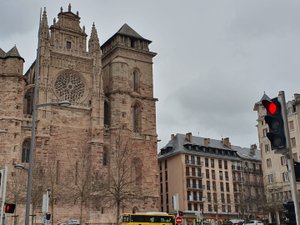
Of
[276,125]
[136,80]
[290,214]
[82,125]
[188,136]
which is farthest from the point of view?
[188,136]

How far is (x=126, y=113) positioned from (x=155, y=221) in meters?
23.7

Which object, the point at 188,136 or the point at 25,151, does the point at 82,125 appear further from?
the point at 188,136

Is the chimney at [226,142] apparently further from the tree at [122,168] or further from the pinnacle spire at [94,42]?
the pinnacle spire at [94,42]

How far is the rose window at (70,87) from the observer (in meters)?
56.8

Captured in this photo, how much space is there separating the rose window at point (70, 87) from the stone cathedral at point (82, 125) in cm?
13

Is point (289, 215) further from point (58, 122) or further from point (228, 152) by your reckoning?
point (228, 152)

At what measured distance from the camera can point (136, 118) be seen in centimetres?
6184

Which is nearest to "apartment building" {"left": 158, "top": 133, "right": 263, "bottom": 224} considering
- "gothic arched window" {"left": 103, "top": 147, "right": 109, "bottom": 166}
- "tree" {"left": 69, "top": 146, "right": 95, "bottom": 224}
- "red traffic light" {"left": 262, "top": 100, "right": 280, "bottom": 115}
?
"gothic arched window" {"left": 103, "top": 147, "right": 109, "bottom": 166}

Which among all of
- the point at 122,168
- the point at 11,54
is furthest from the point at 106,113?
the point at 11,54

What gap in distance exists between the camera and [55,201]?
166 feet

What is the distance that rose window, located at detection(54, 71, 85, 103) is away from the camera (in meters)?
56.8

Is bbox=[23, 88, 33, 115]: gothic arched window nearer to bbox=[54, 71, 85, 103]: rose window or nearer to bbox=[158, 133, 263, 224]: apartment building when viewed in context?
bbox=[54, 71, 85, 103]: rose window

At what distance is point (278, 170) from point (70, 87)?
105 ft

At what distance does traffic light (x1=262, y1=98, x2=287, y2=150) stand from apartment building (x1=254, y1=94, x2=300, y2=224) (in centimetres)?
5316
